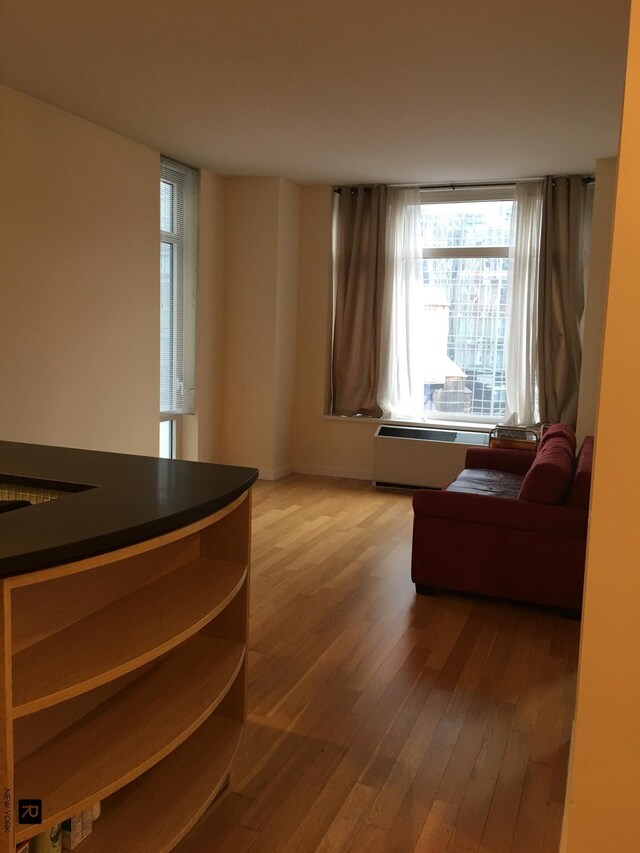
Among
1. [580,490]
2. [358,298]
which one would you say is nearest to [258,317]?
[358,298]

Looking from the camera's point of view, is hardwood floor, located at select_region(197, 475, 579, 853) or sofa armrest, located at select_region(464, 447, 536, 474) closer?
hardwood floor, located at select_region(197, 475, 579, 853)

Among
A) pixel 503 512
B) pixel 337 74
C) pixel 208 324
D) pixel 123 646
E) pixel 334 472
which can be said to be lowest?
pixel 334 472

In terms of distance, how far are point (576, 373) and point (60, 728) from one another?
5589 mm

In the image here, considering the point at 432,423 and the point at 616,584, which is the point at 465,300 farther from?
the point at 616,584

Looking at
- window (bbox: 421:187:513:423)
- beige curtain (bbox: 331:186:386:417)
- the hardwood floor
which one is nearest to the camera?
the hardwood floor

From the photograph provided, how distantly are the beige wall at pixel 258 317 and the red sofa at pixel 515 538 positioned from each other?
3.17 metres

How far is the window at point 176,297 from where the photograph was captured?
624 centimetres

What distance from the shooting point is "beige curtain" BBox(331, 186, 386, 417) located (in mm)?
6969

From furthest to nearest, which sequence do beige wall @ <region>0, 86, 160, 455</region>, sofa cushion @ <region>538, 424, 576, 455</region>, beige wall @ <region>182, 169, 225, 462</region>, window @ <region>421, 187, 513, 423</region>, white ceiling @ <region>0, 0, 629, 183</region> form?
1. window @ <region>421, 187, 513, 423</region>
2. beige wall @ <region>182, 169, 225, 462</region>
3. sofa cushion @ <region>538, 424, 576, 455</region>
4. beige wall @ <region>0, 86, 160, 455</region>
5. white ceiling @ <region>0, 0, 629, 183</region>

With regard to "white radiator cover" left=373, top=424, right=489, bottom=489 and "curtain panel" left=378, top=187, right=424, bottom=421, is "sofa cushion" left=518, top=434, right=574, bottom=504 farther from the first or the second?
"curtain panel" left=378, top=187, right=424, bottom=421

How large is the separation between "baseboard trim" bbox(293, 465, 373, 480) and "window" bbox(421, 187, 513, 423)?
901mm

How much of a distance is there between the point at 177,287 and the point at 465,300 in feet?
8.95

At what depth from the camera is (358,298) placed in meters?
7.08

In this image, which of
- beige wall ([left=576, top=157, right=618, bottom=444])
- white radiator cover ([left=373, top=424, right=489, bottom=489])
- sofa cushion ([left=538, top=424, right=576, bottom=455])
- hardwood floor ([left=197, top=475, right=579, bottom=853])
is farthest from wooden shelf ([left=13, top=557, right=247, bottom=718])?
white radiator cover ([left=373, top=424, right=489, bottom=489])
